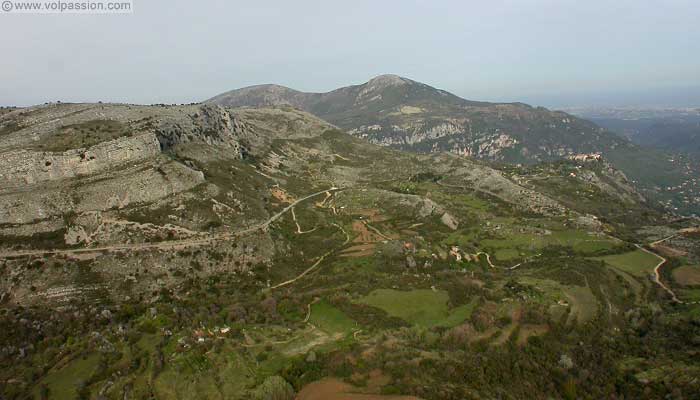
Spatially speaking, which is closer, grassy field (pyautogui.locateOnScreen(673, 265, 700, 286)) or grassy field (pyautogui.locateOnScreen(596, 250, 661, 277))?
grassy field (pyautogui.locateOnScreen(673, 265, 700, 286))

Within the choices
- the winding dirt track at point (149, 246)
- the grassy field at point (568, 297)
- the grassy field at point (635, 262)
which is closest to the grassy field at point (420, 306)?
the grassy field at point (568, 297)

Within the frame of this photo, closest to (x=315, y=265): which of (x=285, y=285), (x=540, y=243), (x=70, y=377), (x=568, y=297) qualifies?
(x=285, y=285)

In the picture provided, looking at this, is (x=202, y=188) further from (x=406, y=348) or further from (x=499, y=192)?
(x=499, y=192)

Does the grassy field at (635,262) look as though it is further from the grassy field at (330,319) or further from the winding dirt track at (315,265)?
the grassy field at (330,319)

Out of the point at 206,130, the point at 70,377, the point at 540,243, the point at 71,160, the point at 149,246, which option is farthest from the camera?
the point at 206,130

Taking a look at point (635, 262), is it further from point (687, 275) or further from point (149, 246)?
point (149, 246)

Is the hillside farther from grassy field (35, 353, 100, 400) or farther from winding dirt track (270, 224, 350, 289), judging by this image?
winding dirt track (270, 224, 350, 289)

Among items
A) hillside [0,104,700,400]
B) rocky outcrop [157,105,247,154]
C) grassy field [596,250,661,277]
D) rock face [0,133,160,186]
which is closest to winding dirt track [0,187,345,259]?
hillside [0,104,700,400]
